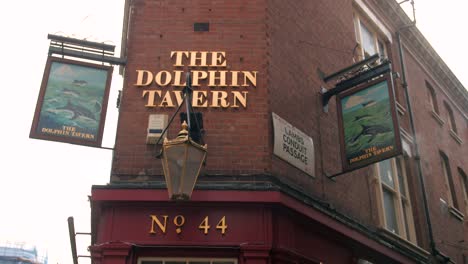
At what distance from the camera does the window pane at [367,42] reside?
12.8 meters

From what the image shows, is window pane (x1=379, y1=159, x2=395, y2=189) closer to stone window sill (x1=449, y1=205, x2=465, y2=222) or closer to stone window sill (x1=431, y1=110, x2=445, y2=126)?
stone window sill (x1=449, y1=205, x2=465, y2=222)

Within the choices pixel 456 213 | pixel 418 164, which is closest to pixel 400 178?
pixel 418 164

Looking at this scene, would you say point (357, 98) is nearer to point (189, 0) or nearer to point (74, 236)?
point (189, 0)

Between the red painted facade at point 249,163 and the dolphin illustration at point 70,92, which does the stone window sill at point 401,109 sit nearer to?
the red painted facade at point 249,163

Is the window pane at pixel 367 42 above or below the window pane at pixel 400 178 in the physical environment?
above

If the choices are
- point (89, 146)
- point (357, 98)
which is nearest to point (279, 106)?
point (357, 98)

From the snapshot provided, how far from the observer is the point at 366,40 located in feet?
43.1

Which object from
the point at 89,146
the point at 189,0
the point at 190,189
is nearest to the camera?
the point at 190,189

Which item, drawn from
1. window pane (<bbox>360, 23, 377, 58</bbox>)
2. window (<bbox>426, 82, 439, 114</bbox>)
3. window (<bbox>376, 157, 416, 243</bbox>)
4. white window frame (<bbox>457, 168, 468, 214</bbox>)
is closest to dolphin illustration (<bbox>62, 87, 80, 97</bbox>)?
window (<bbox>376, 157, 416, 243</bbox>)

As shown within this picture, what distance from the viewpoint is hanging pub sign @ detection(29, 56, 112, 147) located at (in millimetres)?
7160

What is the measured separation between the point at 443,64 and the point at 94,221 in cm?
1355

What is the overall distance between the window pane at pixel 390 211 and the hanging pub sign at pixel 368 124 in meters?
2.96

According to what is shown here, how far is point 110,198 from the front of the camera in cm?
665

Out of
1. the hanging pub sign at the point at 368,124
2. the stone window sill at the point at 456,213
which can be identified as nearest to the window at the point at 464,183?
the stone window sill at the point at 456,213
